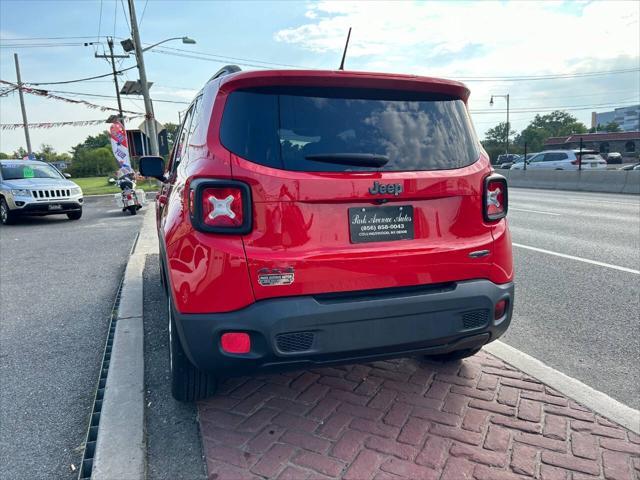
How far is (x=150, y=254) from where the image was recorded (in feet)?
23.6

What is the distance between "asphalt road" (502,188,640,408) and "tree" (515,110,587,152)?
81.9 m

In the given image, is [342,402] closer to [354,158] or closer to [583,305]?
[354,158]

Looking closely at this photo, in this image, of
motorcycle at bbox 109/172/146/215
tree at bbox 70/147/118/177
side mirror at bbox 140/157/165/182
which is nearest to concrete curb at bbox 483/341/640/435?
side mirror at bbox 140/157/165/182

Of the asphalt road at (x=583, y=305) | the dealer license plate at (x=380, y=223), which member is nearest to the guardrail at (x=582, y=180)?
the asphalt road at (x=583, y=305)

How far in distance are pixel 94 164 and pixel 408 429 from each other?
66.2 metres

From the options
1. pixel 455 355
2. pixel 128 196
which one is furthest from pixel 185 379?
pixel 128 196

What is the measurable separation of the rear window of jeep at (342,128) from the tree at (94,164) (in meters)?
64.1

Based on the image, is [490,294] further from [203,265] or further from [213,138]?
[213,138]

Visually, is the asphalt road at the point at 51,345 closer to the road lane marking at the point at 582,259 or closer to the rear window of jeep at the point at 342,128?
the rear window of jeep at the point at 342,128

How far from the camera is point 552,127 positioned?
91.1 m

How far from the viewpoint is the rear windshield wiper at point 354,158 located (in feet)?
7.46

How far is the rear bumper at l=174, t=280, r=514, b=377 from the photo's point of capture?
84.5 inches

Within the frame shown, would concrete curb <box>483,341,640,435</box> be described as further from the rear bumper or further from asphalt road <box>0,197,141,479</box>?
asphalt road <box>0,197,141,479</box>

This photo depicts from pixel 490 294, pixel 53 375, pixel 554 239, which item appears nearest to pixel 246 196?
pixel 490 294
